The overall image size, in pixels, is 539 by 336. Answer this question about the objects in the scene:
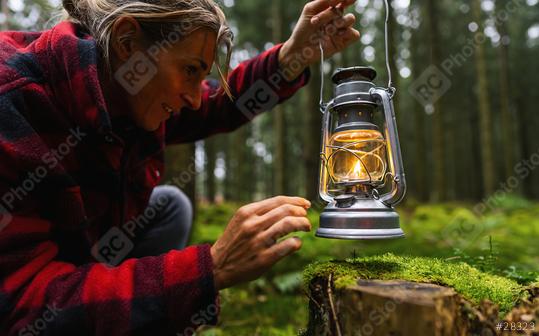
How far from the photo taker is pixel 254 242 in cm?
137

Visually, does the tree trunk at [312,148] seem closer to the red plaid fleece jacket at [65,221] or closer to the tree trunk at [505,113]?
the red plaid fleece jacket at [65,221]

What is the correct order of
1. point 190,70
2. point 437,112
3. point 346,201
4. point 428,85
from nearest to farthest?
point 346,201 < point 190,70 < point 437,112 < point 428,85

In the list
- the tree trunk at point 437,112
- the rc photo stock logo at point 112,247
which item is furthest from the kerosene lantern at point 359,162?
the tree trunk at point 437,112

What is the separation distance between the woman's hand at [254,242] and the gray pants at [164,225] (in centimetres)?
149

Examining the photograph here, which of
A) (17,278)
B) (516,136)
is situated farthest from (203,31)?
(516,136)

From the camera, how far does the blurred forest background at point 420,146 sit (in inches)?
154

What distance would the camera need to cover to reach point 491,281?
167cm

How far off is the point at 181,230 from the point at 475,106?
25.3 meters

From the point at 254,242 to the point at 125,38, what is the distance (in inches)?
47.6

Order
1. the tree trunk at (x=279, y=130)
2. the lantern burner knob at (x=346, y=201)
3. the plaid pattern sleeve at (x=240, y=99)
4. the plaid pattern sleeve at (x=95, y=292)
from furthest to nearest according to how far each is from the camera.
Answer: the tree trunk at (x=279, y=130) → the plaid pattern sleeve at (x=240, y=99) → the lantern burner knob at (x=346, y=201) → the plaid pattern sleeve at (x=95, y=292)

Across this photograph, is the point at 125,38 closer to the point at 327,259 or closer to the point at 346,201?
the point at 346,201

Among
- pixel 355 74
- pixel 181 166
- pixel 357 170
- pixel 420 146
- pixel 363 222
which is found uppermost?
pixel 420 146

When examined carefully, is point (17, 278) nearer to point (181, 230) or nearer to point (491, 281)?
point (181, 230)

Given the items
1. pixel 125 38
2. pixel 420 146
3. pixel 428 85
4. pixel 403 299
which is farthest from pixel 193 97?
pixel 428 85
